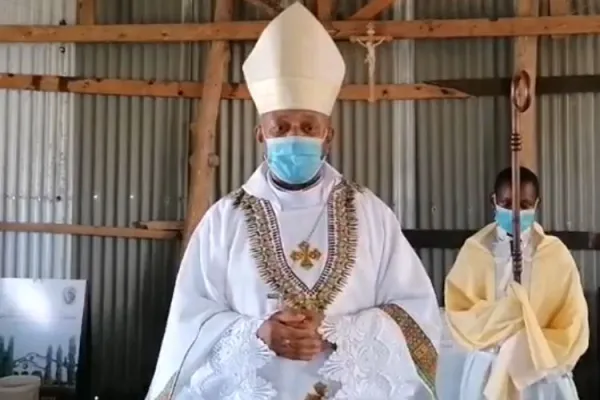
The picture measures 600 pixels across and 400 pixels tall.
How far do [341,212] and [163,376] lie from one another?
0.55m

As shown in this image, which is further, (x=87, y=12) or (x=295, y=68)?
(x=87, y=12)

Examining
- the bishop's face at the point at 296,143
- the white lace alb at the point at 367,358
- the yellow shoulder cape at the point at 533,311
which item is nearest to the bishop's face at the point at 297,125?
the bishop's face at the point at 296,143

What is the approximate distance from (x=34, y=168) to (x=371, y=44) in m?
1.95

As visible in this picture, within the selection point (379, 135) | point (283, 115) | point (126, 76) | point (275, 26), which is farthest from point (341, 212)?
point (126, 76)

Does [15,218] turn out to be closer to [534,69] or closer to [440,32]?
[440,32]

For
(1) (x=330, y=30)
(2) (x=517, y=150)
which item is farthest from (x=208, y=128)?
(2) (x=517, y=150)

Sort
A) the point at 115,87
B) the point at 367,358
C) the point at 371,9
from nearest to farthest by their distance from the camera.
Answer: the point at 367,358 < the point at 371,9 < the point at 115,87

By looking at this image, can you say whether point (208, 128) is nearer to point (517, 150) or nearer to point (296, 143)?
point (517, 150)

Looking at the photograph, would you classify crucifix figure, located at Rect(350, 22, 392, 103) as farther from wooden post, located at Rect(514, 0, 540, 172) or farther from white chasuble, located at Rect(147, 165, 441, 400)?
white chasuble, located at Rect(147, 165, 441, 400)

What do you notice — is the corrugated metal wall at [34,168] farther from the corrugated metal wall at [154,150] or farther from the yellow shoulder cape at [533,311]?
the yellow shoulder cape at [533,311]

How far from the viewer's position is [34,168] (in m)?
4.78

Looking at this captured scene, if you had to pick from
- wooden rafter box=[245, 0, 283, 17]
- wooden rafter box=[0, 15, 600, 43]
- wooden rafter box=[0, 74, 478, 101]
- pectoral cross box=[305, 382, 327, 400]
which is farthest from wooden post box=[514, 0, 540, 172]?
pectoral cross box=[305, 382, 327, 400]

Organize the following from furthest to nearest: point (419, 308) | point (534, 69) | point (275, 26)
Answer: point (534, 69), point (275, 26), point (419, 308)

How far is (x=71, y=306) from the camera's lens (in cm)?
448
